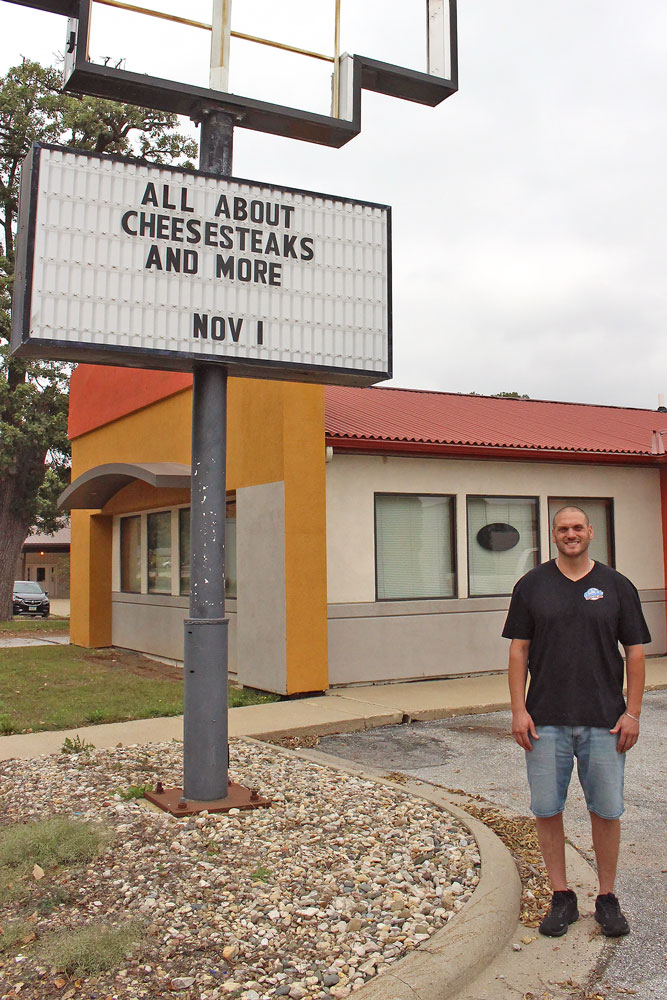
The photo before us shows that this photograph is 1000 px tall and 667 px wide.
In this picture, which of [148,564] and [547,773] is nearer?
[547,773]

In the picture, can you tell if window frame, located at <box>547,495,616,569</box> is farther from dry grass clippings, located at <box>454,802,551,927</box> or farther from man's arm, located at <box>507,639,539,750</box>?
man's arm, located at <box>507,639,539,750</box>

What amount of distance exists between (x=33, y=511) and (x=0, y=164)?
11169 millimetres

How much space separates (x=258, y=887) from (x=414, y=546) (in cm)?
814

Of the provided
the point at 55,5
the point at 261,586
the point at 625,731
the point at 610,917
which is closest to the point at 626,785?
the point at 610,917

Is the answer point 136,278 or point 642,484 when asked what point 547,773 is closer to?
point 136,278

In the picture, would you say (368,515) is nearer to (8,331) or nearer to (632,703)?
(632,703)

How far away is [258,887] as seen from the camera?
4.38 m

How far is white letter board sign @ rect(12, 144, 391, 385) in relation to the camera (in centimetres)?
576

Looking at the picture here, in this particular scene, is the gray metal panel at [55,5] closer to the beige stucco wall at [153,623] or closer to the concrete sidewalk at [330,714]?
the concrete sidewalk at [330,714]

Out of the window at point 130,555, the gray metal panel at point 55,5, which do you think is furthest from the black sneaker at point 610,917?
the window at point 130,555

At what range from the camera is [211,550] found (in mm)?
6004

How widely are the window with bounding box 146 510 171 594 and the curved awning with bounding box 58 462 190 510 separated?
0.80m

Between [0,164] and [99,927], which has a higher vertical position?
[0,164]

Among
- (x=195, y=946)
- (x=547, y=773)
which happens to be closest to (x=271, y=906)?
(x=195, y=946)
